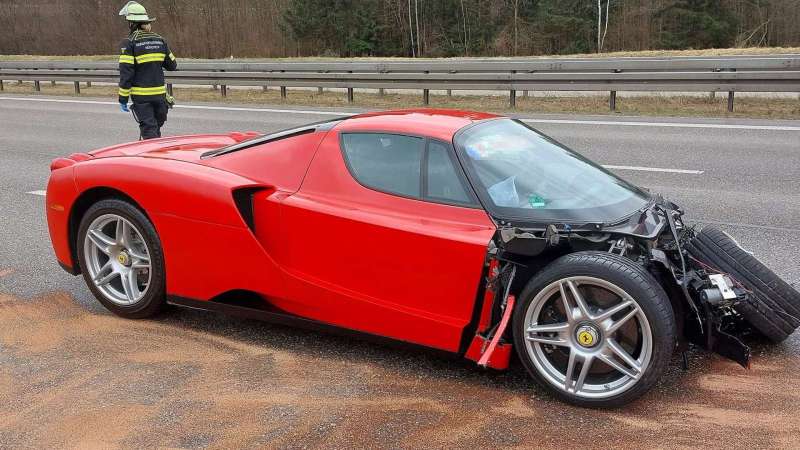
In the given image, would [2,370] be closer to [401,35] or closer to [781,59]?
[781,59]

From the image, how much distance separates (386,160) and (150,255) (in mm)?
1524

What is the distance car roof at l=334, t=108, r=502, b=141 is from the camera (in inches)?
149

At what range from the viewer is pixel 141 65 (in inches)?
313

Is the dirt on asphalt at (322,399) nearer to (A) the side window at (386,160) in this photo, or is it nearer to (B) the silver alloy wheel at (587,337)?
(B) the silver alloy wheel at (587,337)

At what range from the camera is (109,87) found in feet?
76.1

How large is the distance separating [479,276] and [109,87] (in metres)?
22.5

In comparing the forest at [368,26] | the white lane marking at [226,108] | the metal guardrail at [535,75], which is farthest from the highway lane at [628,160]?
the forest at [368,26]

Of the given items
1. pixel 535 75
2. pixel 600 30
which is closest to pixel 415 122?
pixel 535 75

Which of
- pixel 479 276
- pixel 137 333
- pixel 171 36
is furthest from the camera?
pixel 171 36

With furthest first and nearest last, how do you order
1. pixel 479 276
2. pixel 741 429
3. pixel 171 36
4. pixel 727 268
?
pixel 171 36 → pixel 727 268 → pixel 479 276 → pixel 741 429

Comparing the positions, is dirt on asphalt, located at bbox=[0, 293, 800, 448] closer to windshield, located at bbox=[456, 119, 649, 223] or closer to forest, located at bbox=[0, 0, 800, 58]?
windshield, located at bbox=[456, 119, 649, 223]

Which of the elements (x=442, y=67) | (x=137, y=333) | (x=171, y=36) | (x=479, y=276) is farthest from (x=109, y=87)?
(x=479, y=276)

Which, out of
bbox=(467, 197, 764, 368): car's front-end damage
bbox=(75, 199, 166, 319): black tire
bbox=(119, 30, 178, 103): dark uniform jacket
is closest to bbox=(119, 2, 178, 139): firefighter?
bbox=(119, 30, 178, 103): dark uniform jacket

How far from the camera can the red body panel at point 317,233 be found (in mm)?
3449
